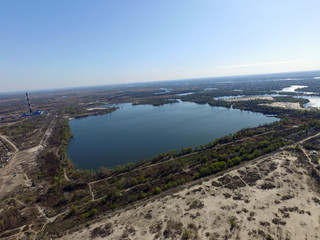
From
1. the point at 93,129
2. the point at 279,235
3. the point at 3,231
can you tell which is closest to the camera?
the point at 279,235

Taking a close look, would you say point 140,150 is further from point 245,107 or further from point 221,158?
point 245,107

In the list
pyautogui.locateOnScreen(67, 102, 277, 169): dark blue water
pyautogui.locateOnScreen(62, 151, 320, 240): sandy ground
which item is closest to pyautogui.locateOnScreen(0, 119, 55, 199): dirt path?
pyautogui.locateOnScreen(67, 102, 277, 169): dark blue water

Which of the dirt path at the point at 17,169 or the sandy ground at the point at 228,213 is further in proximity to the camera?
the dirt path at the point at 17,169

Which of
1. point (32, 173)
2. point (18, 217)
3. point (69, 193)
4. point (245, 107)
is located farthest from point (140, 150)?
point (245, 107)

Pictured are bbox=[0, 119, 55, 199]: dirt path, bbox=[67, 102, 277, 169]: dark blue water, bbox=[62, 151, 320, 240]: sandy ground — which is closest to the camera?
bbox=[62, 151, 320, 240]: sandy ground

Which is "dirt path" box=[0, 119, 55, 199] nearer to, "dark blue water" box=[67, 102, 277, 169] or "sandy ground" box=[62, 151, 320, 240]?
"dark blue water" box=[67, 102, 277, 169]

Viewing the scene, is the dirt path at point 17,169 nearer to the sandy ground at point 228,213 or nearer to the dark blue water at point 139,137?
the dark blue water at point 139,137

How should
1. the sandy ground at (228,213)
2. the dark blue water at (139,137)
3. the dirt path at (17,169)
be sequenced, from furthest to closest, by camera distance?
the dark blue water at (139,137) < the dirt path at (17,169) < the sandy ground at (228,213)

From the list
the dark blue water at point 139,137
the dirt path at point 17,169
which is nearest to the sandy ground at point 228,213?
the dark blue water at point 139,137
